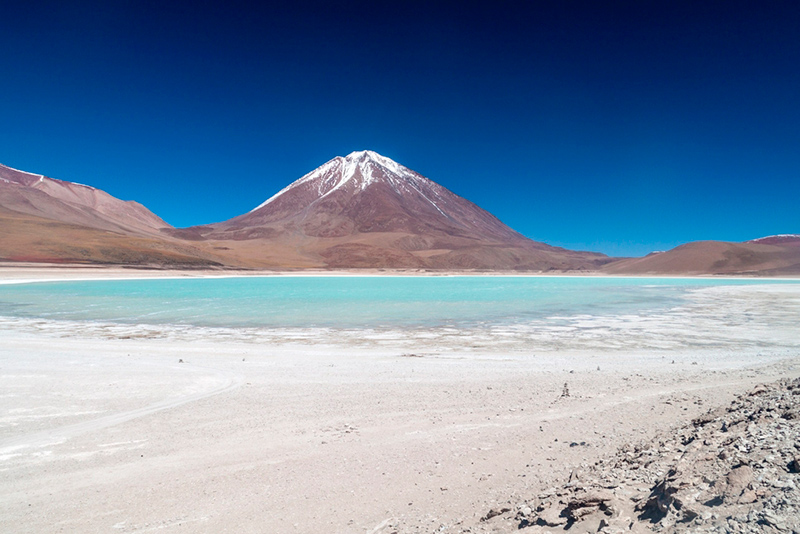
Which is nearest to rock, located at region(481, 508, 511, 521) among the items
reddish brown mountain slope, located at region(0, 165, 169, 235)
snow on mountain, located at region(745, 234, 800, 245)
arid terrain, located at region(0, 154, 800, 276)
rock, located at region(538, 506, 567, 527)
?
rock, located at region(538, 506, 567, 527)

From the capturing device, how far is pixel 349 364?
824 cm

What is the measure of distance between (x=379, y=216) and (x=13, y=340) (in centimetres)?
16236

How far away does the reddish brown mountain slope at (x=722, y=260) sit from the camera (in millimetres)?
86812

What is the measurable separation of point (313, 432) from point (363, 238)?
5556 inches

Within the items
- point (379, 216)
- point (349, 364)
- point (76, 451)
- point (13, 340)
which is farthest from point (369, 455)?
point (379, 216)

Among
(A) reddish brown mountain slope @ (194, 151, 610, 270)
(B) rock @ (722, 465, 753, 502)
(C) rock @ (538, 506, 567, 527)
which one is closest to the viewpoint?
(B) rock @ (722, 465, 753, 502)

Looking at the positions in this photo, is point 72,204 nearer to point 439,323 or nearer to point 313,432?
point 439,323

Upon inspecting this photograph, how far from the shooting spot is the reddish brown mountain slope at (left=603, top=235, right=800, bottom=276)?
285 ft

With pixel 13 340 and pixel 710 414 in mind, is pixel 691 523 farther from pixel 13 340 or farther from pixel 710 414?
pixel 13 340

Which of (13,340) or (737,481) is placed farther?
(13,340)

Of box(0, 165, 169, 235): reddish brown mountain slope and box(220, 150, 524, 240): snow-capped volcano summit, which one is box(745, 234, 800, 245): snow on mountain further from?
box(0, 165, 169, 235): reddish brown mountain slope

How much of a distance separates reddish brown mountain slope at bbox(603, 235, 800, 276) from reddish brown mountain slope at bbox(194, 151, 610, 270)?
2592 centimetres

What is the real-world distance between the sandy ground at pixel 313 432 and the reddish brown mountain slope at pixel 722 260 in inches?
3751

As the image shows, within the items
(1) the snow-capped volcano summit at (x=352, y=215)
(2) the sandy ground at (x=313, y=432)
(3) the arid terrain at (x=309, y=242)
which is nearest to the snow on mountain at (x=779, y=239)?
(3) the arid terrain at (x=309, y=242)
